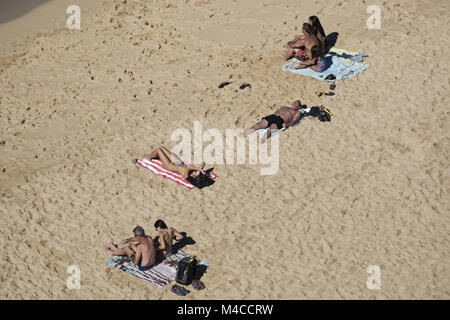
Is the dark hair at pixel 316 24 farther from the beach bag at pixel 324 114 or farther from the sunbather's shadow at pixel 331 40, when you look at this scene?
the beach bag at pixel 324 114

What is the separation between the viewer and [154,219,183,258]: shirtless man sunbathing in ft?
39.1

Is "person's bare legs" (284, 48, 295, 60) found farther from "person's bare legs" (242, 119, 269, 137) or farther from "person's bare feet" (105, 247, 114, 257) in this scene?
"person's bare feet" (105, 247, 114, 257)

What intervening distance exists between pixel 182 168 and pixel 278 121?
2.24 m

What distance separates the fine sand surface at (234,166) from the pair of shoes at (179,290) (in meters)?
0.08

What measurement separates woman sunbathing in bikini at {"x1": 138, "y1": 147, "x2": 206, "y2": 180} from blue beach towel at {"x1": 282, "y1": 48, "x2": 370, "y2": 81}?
13.2 ft

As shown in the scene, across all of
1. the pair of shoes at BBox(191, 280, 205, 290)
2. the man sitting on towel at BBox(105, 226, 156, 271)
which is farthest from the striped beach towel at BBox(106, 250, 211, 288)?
the pair of shoes at BBox(191, 280, 205, 290)

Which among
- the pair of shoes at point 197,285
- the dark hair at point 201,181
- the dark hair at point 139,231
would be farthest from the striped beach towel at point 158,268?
the dark hair at point 201,181

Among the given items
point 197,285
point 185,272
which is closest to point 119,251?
point 185,272

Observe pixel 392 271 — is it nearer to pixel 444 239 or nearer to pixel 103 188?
pixel 444 239

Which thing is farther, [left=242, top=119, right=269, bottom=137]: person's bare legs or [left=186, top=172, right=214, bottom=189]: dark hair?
[left=242, top=119, right=269, bottom=137]: person's bare legs

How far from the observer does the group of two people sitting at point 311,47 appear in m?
16.5

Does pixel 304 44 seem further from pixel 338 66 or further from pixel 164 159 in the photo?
pixel 164 159
